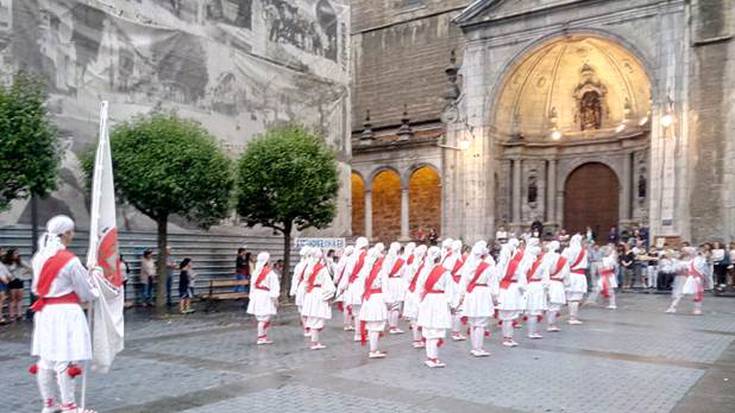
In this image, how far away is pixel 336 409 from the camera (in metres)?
8.20

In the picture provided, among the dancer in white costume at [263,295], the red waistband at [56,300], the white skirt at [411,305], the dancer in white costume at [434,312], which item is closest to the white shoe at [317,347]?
the dancer in white costume at [263,295]

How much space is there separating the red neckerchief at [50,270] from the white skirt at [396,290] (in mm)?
8650

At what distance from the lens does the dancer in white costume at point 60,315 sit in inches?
279

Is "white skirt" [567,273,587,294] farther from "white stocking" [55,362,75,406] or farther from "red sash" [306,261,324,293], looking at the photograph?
"white stocking" [55,362,75,406]

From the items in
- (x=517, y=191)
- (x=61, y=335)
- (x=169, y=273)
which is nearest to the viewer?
(x=61, y=335)

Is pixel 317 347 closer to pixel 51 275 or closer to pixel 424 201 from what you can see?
pixel 51 275

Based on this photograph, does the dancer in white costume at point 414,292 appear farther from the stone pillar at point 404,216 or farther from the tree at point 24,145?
the stone pillar at point 404,216

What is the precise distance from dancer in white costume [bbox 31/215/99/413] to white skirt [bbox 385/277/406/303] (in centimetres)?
845

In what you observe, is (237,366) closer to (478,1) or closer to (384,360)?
(384,360)

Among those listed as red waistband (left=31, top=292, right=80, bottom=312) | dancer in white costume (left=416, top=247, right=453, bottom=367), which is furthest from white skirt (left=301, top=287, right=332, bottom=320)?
red waistband (left=31, top=292, right=80, bottom=312)

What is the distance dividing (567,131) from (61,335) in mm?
31625

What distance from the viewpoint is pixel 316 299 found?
515 inches

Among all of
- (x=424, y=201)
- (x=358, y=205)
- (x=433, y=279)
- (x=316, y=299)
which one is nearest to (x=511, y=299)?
(x=433, y=279)

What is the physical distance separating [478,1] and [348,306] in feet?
77.5
